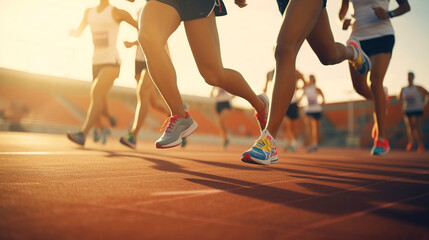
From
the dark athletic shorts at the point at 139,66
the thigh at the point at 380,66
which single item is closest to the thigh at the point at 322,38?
the thigh at the point at 380,66

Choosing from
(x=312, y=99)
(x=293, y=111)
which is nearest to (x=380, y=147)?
(x=293, y=111)

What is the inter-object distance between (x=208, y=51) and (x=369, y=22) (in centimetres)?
264

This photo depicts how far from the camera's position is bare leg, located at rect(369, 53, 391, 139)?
172 inches

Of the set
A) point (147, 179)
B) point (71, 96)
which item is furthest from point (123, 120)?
point (147, 179)

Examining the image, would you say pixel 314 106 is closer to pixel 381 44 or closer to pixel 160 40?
pixel 381 44

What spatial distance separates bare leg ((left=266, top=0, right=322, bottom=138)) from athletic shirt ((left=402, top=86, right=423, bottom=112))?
8.90 m

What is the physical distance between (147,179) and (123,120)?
27.0 metres

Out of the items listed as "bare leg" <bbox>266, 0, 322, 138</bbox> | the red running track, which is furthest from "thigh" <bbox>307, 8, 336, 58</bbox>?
the red running track

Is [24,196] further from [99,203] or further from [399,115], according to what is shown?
[399,115]

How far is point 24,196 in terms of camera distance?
134cm

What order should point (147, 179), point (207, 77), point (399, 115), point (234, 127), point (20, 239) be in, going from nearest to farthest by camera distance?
point (20, 239), point (147, 179), point (207, 77), point (399, 115), point (234, 127)

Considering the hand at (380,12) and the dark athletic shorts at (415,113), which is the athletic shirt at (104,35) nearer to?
the hand at (380,12)

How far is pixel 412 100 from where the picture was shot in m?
10.2

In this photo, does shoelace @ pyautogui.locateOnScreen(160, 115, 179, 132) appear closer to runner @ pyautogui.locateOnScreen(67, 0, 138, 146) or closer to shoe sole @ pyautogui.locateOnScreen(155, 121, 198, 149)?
shoe sole @ pyautogui.locateOnScreen(155, 121, 198, 149)
